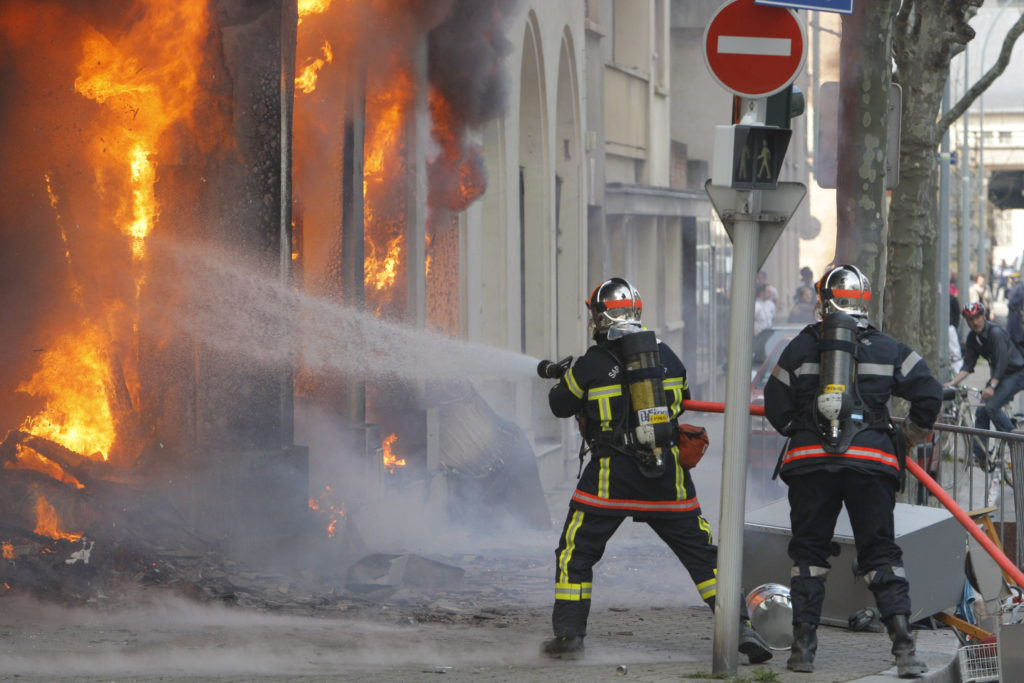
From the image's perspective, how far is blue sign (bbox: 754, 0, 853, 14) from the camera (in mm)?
5082

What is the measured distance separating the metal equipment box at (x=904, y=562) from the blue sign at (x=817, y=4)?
7.60 ft

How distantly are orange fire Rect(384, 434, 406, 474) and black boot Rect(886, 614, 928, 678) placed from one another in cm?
512

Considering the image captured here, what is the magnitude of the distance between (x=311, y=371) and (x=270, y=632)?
302cm

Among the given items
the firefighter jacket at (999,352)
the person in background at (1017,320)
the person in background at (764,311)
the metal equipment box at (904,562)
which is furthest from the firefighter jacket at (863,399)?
the person in background at (764,311)

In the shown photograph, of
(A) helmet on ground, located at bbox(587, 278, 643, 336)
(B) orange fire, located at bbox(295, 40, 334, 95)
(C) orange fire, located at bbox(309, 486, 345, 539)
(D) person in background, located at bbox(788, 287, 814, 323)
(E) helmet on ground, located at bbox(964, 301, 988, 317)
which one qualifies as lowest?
(C) orange fire, located at bbox(309, 486, 345, 539)

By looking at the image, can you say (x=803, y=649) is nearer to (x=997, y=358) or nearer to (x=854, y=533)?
(x=854, y=533)

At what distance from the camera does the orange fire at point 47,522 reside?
7.18 meters

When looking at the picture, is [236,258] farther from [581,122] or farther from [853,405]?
[581,122]

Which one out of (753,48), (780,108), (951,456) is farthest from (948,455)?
(753,48)

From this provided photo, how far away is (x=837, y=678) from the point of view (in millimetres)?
5375

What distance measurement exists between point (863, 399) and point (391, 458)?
17.0 ft

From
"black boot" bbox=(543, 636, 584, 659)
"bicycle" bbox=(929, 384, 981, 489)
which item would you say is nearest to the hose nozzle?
"black boot" bbox=(543, 636, 584, 659)

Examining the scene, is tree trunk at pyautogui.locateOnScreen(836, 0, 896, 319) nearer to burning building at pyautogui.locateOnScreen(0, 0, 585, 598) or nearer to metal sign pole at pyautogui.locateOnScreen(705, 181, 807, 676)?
metal sign pole at pyautogui.locateOnScreen(705, 181, 807, 676)

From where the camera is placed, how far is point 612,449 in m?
5.86
